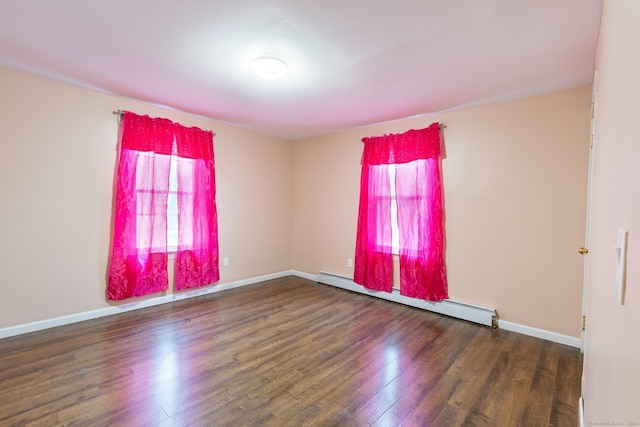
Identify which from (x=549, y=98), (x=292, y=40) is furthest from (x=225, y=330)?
(x=549, y=98)

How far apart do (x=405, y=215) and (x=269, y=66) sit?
2454mm

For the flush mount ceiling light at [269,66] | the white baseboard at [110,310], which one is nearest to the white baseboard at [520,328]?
the white baseboard at [110,310]

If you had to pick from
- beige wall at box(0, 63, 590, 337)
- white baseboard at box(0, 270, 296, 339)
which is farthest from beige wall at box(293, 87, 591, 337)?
white baseboard at box(0, 270, 296, 339)

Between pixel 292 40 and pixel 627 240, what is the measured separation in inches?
85.1

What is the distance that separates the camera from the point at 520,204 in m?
2.97

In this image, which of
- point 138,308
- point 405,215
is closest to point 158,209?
point 138,308

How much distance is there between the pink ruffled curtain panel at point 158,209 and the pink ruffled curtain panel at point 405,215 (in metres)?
2.21

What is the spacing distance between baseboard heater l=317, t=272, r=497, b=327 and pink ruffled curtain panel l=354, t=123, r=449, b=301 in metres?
0.09

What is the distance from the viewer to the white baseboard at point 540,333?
8.80 ft

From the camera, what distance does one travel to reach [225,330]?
2.92 meters

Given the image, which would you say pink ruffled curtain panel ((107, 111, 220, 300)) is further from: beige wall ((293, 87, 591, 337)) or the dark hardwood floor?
beige wall ((293, 87, 591, 337))

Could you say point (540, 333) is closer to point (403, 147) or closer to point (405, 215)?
point (405, 215)

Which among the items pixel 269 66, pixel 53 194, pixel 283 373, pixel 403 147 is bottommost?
pixel 283 373

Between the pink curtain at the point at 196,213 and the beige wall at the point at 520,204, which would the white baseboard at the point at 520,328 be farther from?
the pink curtain at the point at 196,213
